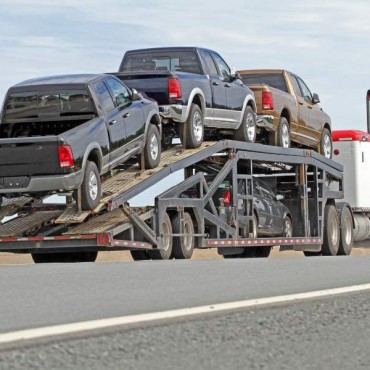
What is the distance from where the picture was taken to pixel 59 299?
8.18m

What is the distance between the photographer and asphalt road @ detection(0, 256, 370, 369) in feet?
17.5

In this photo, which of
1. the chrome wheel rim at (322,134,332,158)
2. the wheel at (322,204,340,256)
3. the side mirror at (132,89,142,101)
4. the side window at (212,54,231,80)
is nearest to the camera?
the side mirror at (132,89,142,101)

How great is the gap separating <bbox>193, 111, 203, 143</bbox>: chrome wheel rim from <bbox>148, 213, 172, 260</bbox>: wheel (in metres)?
1.77

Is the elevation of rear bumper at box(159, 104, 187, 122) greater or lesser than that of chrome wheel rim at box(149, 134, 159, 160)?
greater

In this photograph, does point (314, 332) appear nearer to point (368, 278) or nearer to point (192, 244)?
point (368, 278)

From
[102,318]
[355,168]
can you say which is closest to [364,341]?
[102,318]

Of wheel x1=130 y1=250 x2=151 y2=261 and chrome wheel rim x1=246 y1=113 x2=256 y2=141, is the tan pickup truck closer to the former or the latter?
chrome wheel rim x1=246 y1=113 x2=256 y2=141

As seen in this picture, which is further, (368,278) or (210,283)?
(368,278)

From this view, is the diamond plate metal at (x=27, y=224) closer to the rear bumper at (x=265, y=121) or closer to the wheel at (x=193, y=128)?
the wheel at (x=193, y=128)

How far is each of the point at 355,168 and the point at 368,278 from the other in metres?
16.0

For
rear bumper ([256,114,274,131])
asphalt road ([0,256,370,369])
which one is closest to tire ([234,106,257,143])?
rear bumper ([256,114,274,131])

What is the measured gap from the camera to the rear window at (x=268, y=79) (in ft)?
73.5

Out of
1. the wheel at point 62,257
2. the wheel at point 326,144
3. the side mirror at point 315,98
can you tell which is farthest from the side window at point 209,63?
the wheel at point 326,144

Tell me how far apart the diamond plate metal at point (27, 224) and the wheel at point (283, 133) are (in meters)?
6.32
